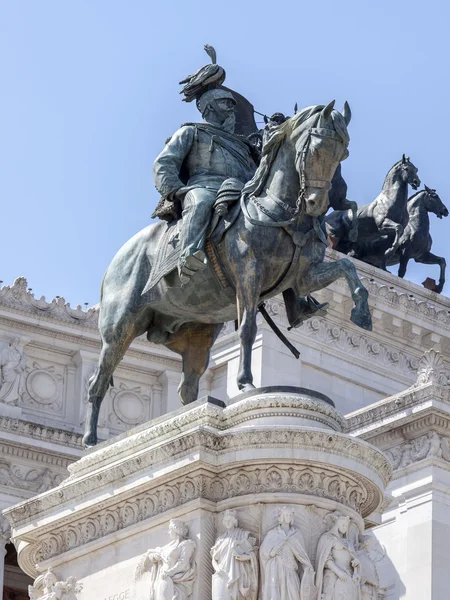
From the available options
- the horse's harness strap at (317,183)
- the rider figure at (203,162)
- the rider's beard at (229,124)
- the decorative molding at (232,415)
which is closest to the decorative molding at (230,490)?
the decorative molding at (232,415)

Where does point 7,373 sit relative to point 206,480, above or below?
above

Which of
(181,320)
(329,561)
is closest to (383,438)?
(181,320)

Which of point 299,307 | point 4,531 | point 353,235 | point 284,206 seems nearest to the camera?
point 284,206

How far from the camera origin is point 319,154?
19.9m

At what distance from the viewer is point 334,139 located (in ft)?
65.3

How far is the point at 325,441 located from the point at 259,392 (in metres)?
0.95

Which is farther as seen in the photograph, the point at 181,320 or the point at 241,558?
the point at 181,320

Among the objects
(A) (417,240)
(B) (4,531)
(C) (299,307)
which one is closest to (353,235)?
(A) (417,240)

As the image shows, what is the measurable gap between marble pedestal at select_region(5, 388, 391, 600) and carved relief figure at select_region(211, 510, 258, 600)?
0.16m

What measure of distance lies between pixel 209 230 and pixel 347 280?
1.39m

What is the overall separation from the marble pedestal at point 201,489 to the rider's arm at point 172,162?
7.82 ft

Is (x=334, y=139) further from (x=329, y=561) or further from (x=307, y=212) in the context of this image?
(x=329, y=561)

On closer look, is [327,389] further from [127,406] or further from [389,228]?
[389,228]

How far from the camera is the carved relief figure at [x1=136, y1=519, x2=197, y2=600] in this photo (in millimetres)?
18531
